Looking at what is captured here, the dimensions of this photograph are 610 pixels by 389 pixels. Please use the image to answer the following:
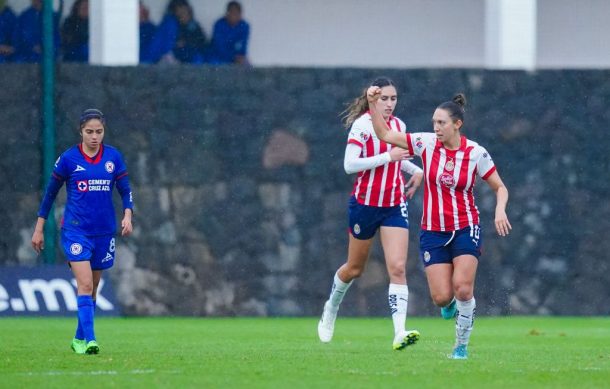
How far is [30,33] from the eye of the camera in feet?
67.8

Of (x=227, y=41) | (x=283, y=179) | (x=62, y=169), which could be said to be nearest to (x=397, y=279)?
(x=62, y=169)

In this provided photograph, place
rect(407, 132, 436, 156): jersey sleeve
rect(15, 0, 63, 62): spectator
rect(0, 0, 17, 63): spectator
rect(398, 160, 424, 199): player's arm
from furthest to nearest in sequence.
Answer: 1. rect(0, 0, 17, 63): spectator
2. rect(15, 0, 63, 62): spectator
3. rect(398, 160, 424, 199): player's arm
4. rect(407, 132, 436, 156): jersey sleeve

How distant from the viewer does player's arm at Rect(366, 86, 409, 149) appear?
12422 millimetres

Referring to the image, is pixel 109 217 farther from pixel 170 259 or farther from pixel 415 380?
pixel 170 259

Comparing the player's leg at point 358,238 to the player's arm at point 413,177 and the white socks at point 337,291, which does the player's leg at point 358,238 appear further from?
the player's arm at point 413,177

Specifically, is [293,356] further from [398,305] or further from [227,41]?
[227,41]

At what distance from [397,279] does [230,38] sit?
8738 millimetres

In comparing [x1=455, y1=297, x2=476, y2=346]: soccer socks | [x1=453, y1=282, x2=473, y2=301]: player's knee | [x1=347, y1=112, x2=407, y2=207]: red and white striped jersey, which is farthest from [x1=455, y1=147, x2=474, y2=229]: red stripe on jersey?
[x1=347, y1=112, x2=407, y2=207]: red and white striped jersey

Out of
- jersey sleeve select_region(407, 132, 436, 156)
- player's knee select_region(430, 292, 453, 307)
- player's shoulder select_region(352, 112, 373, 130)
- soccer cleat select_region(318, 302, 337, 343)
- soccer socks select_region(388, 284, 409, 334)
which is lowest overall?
soccer cleat select_region(318, 302, 337, 343)

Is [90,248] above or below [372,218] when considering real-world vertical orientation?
below

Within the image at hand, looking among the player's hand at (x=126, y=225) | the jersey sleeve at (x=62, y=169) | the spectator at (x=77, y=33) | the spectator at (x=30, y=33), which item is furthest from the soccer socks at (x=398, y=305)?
the spectator at (x=77, y=33)

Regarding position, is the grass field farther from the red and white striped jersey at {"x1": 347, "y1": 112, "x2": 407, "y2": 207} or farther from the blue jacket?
the blue jacket

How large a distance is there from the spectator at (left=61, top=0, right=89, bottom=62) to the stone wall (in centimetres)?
87

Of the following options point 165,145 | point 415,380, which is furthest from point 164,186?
point 415,380
